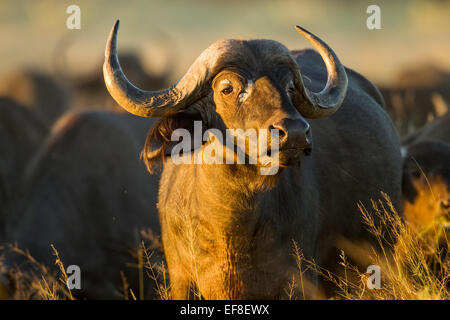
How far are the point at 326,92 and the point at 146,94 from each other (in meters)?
1.13

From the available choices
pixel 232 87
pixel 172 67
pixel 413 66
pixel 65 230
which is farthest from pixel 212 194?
pixel 172 67

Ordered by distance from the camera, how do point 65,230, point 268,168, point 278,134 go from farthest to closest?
point 65,230 → point 268,168 → point 278,134

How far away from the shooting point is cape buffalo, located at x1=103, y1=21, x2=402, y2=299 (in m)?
4.08

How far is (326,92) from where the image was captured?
4.46 metres

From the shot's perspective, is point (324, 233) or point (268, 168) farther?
point (324, 233)

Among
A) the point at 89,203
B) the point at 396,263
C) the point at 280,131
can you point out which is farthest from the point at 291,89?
Result: the point at 89,203

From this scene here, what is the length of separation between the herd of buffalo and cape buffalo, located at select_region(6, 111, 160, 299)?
0.6 inches

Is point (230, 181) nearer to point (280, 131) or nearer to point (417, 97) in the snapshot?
point (280, 131)

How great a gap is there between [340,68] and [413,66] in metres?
16.3

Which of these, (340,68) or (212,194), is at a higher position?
(340,68)

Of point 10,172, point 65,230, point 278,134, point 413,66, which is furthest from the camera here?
point 413,66

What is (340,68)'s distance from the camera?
4594mm

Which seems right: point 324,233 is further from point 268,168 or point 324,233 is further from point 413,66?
point 413,66
